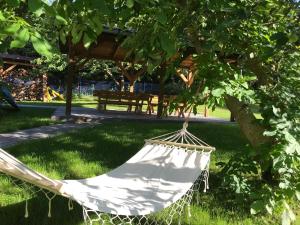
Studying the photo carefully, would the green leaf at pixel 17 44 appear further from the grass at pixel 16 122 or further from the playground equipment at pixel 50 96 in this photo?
the playground equipment at pixel 50 96

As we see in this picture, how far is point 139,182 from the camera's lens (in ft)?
12.6

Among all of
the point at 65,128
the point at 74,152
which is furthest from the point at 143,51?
the point at 65,128

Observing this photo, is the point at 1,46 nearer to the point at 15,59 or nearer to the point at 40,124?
the point at 40,124

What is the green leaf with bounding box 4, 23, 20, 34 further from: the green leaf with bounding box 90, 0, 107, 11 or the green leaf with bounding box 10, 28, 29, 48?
the green leaf with bounding box 90, 0, 107, 11

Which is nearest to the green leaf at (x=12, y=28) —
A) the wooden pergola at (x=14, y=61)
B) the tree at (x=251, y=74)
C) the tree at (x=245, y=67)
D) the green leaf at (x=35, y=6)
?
the green leaf at (x=35, y=6)

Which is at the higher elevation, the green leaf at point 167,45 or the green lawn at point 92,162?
the green leaf at point 167,45

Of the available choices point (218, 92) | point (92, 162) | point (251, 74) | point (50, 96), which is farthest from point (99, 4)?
point (50, 96)

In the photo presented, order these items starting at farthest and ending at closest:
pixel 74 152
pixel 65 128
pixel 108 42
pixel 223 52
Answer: pixel 108 42
pixel 65 128
pixel 74 152
pixel 223 52

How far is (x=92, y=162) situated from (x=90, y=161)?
0.30ft

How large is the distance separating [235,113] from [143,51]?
1.66 meters

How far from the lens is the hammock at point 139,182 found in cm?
263

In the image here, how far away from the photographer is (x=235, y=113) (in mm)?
4254

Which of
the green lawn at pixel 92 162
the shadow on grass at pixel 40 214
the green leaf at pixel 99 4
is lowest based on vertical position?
the shadow on grass at pixel 40 214

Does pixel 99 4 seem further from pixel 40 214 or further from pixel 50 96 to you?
pixel 50 96
